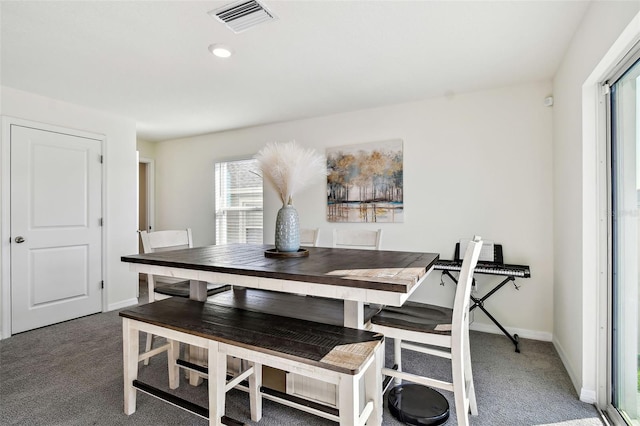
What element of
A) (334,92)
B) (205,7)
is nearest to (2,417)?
(205,7)

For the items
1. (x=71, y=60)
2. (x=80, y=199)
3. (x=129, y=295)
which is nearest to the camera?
(x=71, y=60)

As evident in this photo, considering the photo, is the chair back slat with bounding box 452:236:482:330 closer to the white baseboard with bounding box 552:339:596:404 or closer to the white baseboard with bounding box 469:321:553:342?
the white baseboard with bounding box 552:339:596:404

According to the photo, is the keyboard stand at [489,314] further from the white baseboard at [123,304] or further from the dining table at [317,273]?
the white baseboard at [123,304]

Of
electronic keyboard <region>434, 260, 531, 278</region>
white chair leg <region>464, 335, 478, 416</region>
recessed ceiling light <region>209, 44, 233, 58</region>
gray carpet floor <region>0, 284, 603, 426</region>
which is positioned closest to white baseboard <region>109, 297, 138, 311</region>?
gray carpet floor <region>0, 284, 603, 426</region>

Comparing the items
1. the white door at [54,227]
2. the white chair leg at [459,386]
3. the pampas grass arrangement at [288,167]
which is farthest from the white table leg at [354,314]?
the white door at [54,227]

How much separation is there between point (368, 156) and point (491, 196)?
4.53 ft

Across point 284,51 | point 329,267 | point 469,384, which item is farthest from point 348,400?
point 284,51

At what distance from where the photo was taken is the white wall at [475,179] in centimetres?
309

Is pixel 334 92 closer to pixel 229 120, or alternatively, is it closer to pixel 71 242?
pixel 229 120

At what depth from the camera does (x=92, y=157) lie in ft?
12.7

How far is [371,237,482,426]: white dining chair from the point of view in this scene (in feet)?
5.24

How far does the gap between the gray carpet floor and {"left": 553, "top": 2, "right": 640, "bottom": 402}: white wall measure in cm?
22

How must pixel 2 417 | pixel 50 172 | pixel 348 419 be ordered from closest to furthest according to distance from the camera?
1. pixel 348 419
2. pixel 2 417
3. pixel 50 172

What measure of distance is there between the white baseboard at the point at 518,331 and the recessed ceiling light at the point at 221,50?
341cm
